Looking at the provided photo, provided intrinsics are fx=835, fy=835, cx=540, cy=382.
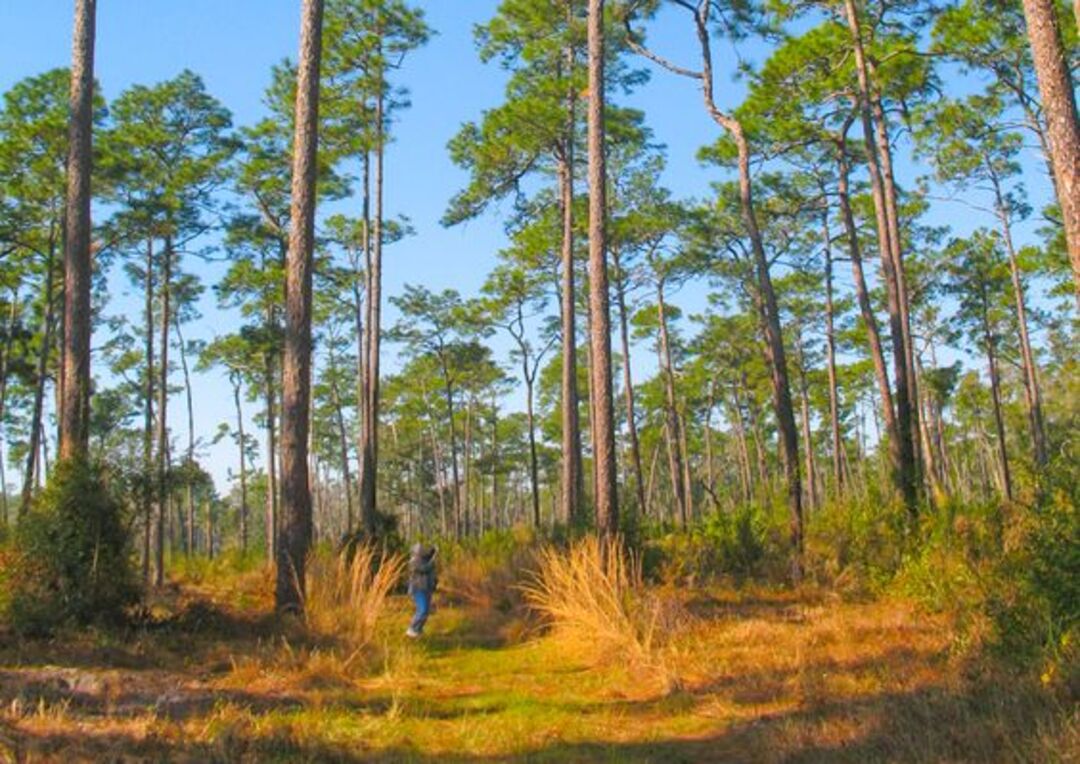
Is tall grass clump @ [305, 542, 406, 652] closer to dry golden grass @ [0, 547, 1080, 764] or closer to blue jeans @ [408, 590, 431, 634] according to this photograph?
dry golden grass @ [0, 547, 1080, 764]

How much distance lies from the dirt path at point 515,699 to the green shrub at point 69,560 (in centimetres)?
42

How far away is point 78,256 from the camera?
1070 centimetres

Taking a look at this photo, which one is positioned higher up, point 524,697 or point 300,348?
point 300,348

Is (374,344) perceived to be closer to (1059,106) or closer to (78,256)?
(78,256)

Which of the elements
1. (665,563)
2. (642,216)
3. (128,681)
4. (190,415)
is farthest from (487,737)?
(190,415)

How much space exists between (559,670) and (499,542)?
28.4 ft

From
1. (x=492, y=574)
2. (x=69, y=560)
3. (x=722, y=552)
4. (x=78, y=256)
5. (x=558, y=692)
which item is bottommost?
(x=558, y=692)

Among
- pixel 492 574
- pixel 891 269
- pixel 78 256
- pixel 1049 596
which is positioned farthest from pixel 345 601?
pixel 891 269

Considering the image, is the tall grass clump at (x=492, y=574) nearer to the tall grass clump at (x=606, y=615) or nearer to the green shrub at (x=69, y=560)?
the tall grass clump at (x=606, y=615)

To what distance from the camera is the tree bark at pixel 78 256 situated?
9789 millimetres

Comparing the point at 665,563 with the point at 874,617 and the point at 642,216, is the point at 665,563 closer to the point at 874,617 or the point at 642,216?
the point at 874,617

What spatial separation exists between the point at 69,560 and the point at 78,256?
417 cm

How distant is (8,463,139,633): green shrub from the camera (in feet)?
27.5

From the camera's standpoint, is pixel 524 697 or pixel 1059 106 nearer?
pixel 1059 106
